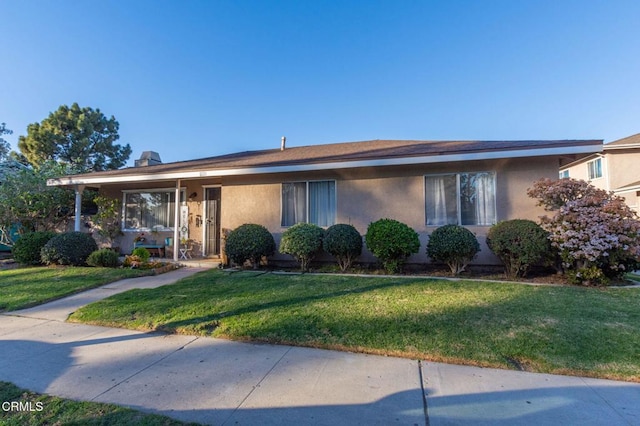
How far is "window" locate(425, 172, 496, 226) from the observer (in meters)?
7.89

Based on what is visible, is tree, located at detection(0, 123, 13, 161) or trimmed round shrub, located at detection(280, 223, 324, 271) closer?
trimmed round shrub, located at detection(280, 223, 324, 271)

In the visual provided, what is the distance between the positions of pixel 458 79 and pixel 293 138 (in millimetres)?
7447

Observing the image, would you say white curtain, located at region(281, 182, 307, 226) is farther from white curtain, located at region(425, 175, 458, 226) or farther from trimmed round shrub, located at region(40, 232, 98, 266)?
trimmed round shrub, located at region(40, 232, 98, 266)

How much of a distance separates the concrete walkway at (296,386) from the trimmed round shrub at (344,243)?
4.29m

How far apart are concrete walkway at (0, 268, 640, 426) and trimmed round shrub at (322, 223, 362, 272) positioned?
4.29 meters

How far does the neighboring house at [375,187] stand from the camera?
761 centimetres

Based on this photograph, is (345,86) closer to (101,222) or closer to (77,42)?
(77,42)

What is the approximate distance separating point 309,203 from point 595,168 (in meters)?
18.9

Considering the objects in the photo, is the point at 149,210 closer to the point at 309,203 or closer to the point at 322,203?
the point at 309,203

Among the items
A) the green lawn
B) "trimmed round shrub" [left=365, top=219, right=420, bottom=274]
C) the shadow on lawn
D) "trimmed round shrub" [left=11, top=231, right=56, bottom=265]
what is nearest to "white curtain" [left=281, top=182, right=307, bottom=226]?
"trimmed round shrub" [left=365, top=219, right=420, bottom=274]

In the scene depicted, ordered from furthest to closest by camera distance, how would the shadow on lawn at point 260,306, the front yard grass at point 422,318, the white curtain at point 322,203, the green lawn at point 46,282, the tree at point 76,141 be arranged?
the tree at point 76,141, the white curtain at point 322,203, the green lawn at point 46,282, the shadow on lawn at point 260,306, the front yard grass at point 422,318

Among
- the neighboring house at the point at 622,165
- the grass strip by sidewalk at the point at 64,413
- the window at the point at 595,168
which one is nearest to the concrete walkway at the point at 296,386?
the grass strip by sidewalk at the point at 64,413

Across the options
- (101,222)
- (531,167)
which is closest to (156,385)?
(531,167)

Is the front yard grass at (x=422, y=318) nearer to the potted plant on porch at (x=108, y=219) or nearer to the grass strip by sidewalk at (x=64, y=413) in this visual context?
the grass strip by sidewalk at (x=64, y=413)
